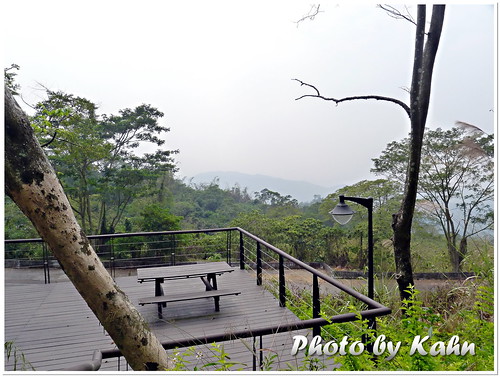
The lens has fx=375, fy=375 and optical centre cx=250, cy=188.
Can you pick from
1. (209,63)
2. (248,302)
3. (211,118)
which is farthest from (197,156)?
(248,302)

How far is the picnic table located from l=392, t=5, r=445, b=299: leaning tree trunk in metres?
1.85

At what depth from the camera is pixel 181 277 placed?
3572mm

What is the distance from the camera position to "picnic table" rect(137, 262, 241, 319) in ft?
10.8

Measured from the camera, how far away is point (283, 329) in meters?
2.10

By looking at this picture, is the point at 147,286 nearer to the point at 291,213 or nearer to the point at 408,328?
the point at 408,328

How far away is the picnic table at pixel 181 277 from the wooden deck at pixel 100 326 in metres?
0.16

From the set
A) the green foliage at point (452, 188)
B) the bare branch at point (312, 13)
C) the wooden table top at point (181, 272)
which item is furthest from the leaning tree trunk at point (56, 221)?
the green foliage at point (452, 188)

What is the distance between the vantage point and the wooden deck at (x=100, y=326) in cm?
258

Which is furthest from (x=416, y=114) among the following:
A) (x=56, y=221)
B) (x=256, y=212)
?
(x=256, y=212)

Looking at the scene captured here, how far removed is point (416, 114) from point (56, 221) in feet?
11.7

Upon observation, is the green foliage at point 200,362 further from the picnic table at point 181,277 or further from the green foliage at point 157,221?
the green foliage at point 157,221

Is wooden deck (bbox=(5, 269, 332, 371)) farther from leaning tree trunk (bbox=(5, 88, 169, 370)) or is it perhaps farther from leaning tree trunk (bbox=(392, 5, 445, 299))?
leaning tree trunk (bbox=(392, 5, 445, 299))

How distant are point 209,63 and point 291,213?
5.97 metres

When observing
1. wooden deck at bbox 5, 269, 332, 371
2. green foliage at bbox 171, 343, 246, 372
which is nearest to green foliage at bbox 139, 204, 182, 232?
wooden deck at bbox 5, 269, 332, 371
